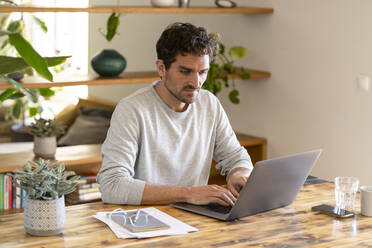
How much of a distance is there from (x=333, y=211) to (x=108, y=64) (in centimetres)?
205

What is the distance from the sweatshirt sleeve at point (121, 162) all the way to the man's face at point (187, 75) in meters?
0.20

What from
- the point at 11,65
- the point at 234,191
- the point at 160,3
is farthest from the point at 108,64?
the point at 11,65

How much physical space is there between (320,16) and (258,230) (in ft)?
7.19

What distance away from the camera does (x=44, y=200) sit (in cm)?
172

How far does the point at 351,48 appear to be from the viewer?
3.56 m

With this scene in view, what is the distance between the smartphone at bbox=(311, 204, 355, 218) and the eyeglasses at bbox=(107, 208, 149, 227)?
0.60 m

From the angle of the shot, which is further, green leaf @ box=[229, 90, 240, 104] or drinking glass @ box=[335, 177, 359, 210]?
Answer: green leaf @ box=[229, 90, 240, 104]

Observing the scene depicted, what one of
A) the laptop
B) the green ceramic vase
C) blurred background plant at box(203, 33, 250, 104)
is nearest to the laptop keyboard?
the laptop

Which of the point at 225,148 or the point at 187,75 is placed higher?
the point at 187,75

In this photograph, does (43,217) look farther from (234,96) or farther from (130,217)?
(234,96)

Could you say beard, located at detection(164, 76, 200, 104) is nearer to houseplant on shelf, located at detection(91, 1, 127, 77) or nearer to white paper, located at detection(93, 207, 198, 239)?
white paper, located at detection(93, 207, 198, 239)

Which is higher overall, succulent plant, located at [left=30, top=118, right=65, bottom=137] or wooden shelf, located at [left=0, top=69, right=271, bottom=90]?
wooden shelf, located at [left=0, top=69, right=271, bottom=90]

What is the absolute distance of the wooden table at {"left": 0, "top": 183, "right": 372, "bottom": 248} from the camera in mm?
1711

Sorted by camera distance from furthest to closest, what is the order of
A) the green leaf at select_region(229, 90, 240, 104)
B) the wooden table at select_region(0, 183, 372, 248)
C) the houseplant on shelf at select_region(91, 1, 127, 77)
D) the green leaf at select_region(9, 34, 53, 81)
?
the green leaf at select_region(229, 90, 240, 104), the houseplant on shelf at select_region(91, 1, 127, 77), the wooden table at select_region(0, 183, 372, 248), the green leaf at select_region(9, 34, 53, 81)
